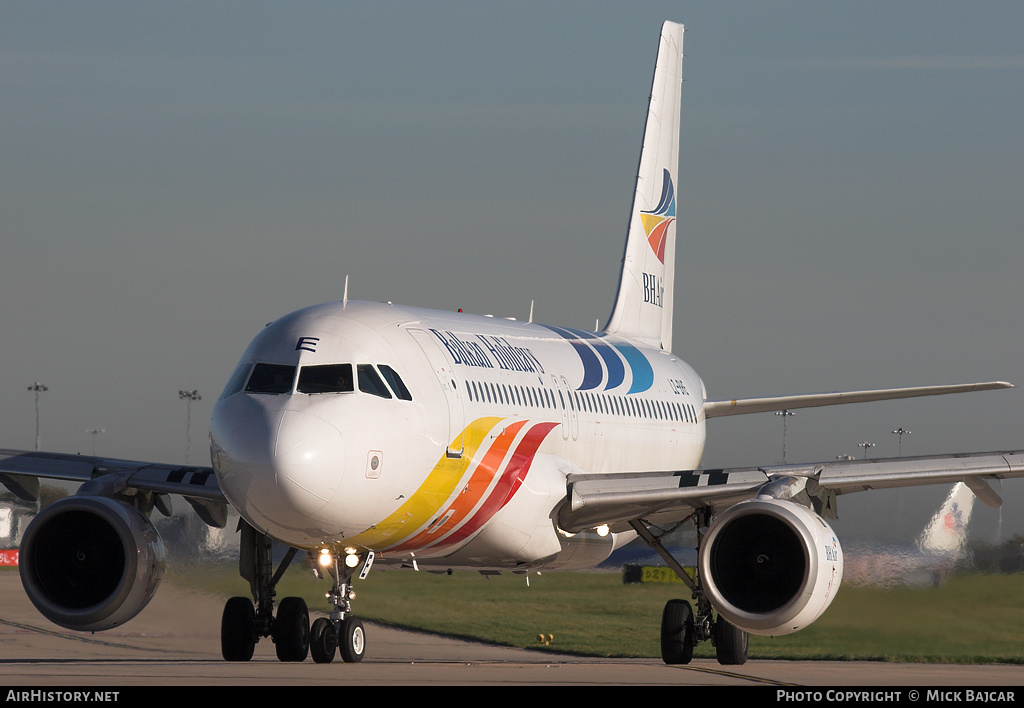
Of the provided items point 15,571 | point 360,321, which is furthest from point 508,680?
point 15,571

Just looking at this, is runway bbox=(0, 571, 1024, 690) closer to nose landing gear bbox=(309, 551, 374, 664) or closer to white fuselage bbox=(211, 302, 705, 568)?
nose landing gear bbox=(309, 551, 374, 664)

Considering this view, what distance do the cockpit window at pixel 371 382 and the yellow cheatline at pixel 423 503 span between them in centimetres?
124

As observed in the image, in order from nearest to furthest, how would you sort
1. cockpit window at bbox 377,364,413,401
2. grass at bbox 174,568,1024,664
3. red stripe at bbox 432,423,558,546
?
cockpit window at bbox 377,364,413,401
red stripe at bbox 432,423,558,546
grass at bbox 174,568,1024,664

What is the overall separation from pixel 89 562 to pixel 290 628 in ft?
8.99

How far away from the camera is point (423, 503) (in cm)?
1858

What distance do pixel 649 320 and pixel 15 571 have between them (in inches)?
1193

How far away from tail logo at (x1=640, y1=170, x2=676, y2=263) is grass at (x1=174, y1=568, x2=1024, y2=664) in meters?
6.99

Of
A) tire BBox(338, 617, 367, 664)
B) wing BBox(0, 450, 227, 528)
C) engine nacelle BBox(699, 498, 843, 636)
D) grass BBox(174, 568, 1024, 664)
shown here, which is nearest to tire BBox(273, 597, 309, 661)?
grass BBox(174, 568, 1024, 664)

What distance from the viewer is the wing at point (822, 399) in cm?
2456

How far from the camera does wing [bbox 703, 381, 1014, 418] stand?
2456cm

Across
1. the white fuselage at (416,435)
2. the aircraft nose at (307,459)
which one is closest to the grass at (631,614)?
the white fuselage at (416,435)

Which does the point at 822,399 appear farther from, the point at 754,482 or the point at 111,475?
the point at 111,475

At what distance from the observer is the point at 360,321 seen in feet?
61.5

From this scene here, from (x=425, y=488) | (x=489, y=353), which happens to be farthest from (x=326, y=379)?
(x=489, y=353)
